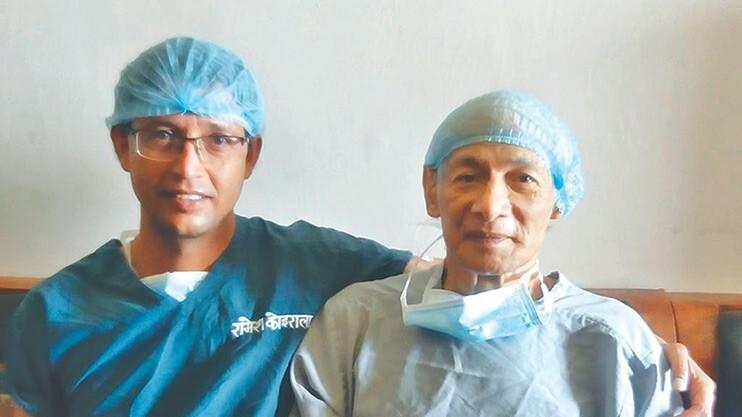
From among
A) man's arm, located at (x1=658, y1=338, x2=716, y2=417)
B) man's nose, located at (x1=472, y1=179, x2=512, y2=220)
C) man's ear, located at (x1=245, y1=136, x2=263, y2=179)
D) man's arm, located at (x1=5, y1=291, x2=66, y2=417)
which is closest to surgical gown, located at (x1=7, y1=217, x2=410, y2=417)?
man's arm, located at (x1=5, y1=291, x2=66, y2=417)

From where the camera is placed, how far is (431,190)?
1.34 m

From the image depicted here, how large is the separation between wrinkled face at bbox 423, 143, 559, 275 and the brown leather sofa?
39 cm

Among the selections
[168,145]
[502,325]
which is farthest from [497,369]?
[168,145]

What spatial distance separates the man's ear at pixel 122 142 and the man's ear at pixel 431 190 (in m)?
0.48

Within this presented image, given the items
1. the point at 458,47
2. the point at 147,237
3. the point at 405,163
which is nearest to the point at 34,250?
the point at 147,237

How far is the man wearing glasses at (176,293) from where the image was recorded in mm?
1307

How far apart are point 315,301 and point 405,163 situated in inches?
15.5

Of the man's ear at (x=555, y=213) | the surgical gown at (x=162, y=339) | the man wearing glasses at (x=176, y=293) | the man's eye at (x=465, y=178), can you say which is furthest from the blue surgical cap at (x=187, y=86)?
the man's ear at (x=555, y=213)

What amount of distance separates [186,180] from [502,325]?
52 centimetres

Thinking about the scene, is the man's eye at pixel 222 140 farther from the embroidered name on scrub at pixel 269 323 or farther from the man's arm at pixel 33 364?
the man's arm at pixel 33 364

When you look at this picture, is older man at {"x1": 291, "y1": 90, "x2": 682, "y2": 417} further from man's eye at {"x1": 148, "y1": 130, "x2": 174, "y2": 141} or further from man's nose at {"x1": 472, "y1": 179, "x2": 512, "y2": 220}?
man's eye at {"x1": 148, "y1": 130, "x2": 174, "y2": 141}

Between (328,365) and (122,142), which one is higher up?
(122,142)

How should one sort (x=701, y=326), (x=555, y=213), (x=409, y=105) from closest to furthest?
1. (x=555, y=213)
2. (x=701, y=326)
3. (x=409, y=105)

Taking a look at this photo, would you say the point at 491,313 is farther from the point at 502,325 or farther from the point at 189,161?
the point at 189,161
